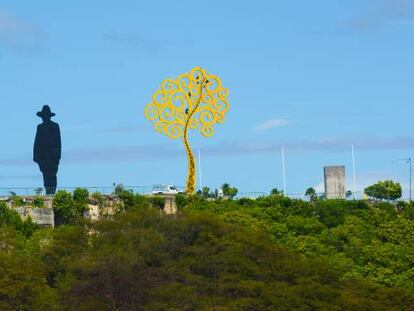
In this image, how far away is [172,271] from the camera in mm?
120500

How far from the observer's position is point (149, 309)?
115 meters

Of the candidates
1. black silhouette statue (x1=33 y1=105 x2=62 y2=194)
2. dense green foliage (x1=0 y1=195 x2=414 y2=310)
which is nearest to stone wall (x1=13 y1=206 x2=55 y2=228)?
dense green foliage (x1=0 y1=195 x2=414 y2=310)

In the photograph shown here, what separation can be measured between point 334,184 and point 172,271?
47.1m

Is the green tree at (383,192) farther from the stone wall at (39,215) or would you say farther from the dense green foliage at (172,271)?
the stone wall at (39,215)

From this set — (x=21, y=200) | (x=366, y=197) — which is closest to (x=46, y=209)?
(x=21, y=200)

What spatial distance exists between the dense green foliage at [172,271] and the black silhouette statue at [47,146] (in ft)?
24.3

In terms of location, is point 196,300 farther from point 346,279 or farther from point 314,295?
point 346,279

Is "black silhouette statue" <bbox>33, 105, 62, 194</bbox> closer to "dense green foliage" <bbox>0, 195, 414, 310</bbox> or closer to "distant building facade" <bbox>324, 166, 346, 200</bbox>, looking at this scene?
→ "dense green foliage" <bbox>0, 195, 414, 310</bbox>

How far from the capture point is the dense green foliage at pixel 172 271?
116250mm

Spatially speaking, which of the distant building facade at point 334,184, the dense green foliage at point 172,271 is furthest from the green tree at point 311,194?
the dense green foliage at point 172,271

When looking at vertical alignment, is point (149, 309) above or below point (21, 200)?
below

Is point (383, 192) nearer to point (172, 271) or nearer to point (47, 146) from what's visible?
point (47, 146)

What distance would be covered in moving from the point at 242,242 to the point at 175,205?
92.4ft

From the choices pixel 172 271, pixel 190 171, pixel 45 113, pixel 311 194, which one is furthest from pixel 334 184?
pixel 172 271
